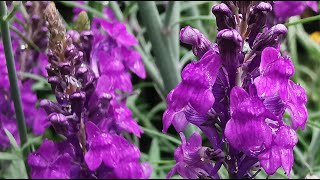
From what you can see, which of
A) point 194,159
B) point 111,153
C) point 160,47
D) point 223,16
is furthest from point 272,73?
point 160,47

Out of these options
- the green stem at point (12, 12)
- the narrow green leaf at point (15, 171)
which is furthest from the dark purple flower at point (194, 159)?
the narrow green leaf at point (15, 171)

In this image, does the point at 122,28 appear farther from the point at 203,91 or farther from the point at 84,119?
the point at 203,91

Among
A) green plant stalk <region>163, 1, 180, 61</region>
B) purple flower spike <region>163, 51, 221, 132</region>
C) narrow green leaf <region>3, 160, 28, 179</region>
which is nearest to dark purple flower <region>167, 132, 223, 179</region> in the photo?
purple flower spike <region>163, 51, 221, 132</region>

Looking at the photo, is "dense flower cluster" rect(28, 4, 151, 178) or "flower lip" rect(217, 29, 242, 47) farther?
"dense flower cluster" rect(28, 4, 151, 178)

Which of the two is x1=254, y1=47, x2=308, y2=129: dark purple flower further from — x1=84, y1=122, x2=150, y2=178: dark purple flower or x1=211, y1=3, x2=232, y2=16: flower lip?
x1=84, y1=122, x2=150, y2=178: dark purple flower

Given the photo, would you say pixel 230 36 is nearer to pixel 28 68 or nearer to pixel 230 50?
pixel 230 50

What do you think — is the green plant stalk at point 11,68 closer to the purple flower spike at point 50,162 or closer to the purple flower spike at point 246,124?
the purple flower spike at point 50,162
